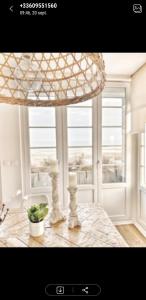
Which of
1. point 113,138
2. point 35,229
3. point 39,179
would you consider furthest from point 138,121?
point 35,229

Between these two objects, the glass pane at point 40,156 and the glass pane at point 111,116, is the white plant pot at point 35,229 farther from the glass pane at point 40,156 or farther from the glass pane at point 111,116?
the glass pane at point 111,116

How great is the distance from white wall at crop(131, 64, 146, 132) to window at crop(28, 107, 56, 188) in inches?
40.6

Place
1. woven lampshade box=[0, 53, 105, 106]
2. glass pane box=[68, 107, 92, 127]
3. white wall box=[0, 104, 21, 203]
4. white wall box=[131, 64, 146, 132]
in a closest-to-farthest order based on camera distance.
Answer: woven lampshade box=[0, 53, 105, 106], white wall box=[0, 104, 21, 203], white wall box=[131, 64, 146, 132], glass pane box=[68, 107, 92, 127]

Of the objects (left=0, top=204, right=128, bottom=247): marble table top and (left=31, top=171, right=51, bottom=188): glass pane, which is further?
(left=31, top=171, right=51, bottom=188): glass pane

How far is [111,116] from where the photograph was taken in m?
2.15

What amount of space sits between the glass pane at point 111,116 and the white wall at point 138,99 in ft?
0.59

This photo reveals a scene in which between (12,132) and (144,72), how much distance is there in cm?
163

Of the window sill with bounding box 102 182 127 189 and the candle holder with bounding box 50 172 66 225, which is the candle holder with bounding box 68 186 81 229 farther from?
the window sill with bounding box 102 182 127 189

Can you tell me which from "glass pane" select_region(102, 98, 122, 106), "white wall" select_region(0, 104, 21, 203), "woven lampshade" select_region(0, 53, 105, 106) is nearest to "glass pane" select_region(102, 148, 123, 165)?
"glass pane" select_region(102, 98, 122, 106)

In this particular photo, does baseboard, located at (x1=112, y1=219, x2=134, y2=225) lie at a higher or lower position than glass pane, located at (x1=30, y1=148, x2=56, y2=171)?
lower

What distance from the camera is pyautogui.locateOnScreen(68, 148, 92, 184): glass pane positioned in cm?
211
